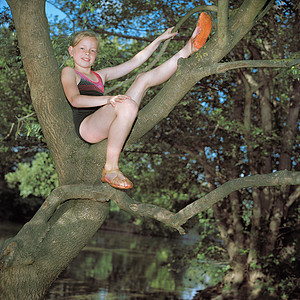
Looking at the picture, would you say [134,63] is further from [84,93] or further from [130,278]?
[130,278]

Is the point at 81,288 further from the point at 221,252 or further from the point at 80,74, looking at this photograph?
the point at 80,74

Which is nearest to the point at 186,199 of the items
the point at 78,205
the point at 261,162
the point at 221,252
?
the point at 221,252

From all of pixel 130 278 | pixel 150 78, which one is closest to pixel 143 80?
pixel 150 78

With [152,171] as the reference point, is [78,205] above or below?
below

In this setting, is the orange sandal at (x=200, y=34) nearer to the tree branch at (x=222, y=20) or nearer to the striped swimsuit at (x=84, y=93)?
the tree branch at (x=222, y=20)

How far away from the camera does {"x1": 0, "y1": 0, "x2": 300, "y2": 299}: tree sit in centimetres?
332

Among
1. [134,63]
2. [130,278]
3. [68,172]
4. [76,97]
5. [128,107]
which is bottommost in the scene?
[68,172]

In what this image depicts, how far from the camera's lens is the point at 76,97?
3.51 meters

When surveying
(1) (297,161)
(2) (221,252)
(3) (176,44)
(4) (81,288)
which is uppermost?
(3) (176,44)

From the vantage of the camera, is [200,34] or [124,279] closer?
[200,34]

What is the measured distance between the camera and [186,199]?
1233 cm

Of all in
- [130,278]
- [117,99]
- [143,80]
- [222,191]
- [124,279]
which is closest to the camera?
[117,99]

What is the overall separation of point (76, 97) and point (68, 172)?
2.22ft

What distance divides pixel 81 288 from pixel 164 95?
841cm
